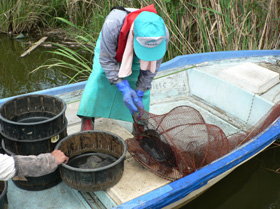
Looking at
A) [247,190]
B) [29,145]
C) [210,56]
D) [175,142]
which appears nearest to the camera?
[29,145]

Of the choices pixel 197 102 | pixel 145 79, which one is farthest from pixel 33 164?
pixel 197 102

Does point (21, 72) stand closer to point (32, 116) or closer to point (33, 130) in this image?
point (32, 116)

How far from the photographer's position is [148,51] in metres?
2.59

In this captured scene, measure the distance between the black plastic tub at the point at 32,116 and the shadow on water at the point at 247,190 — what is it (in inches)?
67.8

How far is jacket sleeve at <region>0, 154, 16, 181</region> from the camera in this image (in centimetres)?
206

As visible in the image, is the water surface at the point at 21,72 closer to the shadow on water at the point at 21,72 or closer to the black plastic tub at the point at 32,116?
A: the shadow on water at the point at 21,72

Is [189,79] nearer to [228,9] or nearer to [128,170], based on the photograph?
[228,9]

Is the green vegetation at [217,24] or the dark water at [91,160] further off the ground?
the green vegetation at [217,24]

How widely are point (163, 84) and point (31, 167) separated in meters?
2.63

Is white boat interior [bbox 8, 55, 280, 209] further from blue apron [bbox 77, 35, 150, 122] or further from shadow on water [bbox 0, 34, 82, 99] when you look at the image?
shadow on water [bbox 0, 34, 82, 99]

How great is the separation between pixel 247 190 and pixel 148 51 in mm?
2242

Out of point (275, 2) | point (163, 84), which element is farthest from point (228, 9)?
point (163, 84)

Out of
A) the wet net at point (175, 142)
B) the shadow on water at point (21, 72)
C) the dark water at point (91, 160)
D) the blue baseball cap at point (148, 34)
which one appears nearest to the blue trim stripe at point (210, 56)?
the wet net at point (175, 142)

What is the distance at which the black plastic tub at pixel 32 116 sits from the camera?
2.49 meters
